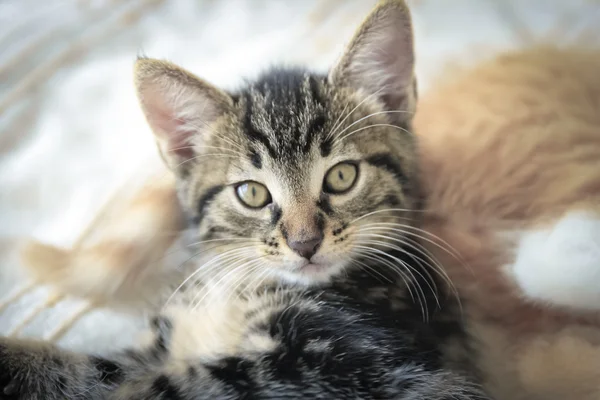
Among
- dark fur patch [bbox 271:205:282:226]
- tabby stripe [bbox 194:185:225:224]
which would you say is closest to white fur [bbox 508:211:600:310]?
dark fur patch [bbox 271:205:282:226]

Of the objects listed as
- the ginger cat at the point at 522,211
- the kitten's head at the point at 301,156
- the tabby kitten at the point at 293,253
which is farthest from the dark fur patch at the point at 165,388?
the ginger cat at the point at 522,211

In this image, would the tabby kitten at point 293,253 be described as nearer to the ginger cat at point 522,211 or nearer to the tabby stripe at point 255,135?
the tabby stripe at point 255,135

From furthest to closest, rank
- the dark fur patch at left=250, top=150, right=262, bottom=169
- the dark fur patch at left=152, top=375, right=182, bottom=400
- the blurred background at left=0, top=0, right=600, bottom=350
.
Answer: the blurred background at left=0, top=0, right=600, bottom=350 < the dark fur patch at left=250, top=150, right=262, bottom=169 < the dark fur patch at left=152, top=375, right=182, bottom=400

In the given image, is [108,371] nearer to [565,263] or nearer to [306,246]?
[306,246]

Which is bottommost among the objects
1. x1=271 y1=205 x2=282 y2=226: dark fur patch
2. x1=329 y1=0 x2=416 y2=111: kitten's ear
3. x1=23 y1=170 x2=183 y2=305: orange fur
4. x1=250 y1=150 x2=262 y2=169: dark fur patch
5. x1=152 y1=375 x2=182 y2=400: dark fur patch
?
x1=152 y1=375 x2=182 y2=400: dark fur patch

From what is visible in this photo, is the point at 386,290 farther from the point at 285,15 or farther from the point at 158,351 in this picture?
the point at 285,15

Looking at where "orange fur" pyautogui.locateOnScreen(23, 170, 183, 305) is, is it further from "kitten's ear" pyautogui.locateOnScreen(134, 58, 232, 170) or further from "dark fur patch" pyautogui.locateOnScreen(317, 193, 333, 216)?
"dark fur patch" pyautogui.locateOnScreen(317, 193, 333, 216)
